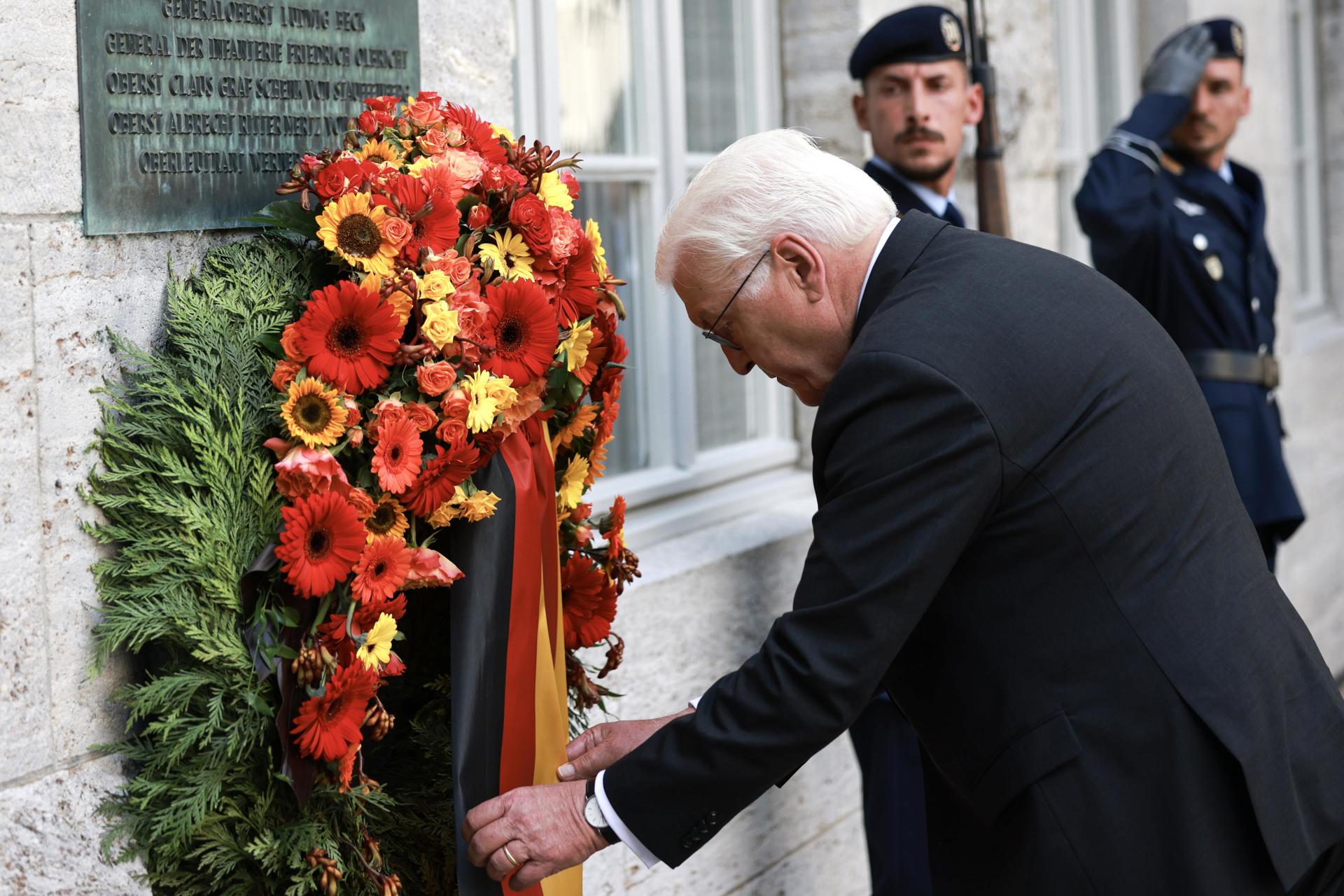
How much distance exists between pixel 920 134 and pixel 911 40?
0.22m

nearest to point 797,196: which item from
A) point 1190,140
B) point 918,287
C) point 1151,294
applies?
point 918,287

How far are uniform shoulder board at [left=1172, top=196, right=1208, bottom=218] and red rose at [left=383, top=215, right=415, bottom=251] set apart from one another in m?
2.90

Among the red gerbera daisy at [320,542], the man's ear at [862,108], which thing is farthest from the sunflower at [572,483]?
the man's ear at [862,108]

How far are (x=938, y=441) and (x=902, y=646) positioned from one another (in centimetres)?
34

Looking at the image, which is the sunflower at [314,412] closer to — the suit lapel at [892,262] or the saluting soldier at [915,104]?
the suit lapel at [892,262]

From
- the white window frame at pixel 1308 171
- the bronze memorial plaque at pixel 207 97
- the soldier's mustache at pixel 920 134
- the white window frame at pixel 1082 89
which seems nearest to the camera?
the bronze memorial plaque at pixel 207 97

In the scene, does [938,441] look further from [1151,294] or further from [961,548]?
[1151,294]

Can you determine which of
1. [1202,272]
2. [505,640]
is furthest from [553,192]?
[1202,272]

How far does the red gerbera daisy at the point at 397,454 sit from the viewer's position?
1.92 meters

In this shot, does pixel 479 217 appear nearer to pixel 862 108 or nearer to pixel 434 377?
pixel 434 377

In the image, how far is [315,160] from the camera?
2070 mm

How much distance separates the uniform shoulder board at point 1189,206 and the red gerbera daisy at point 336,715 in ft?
10.2

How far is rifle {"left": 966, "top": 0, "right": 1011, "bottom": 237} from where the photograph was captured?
367 centimetres

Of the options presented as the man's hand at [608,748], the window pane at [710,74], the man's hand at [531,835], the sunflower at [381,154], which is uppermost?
the window pane at [710,74]
